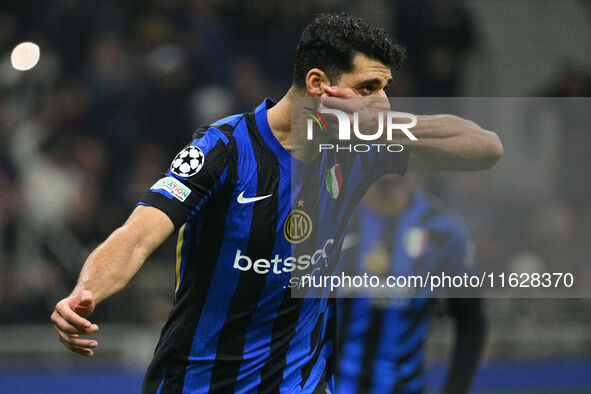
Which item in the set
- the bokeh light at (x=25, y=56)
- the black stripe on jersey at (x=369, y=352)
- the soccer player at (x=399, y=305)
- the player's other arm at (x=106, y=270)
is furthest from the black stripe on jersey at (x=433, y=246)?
the bokeh light at (x=25, y=56)

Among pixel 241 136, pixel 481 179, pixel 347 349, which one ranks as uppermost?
pixel 481 179

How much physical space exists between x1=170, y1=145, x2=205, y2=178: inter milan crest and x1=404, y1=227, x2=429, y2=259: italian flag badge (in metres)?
1.80

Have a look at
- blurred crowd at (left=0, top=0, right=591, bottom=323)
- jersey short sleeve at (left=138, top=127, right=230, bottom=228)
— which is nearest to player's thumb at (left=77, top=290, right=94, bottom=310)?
jersey short sleeve at (left=138, top=127, right=230, bottom=228)

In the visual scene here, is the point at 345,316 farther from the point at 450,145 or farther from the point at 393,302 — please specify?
the point at 450,145

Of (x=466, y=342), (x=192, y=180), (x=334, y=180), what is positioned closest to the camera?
(x=192, y=180)

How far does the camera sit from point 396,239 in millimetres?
4340

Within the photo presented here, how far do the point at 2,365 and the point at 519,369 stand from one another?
437cm

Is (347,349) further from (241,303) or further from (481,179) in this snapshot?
(481,179)

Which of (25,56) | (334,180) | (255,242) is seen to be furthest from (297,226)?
(25,56)

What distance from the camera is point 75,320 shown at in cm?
229

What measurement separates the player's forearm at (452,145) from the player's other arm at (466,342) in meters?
0.93

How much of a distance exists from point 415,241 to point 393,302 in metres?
0.35

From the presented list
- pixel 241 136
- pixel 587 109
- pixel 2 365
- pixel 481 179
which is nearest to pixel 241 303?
pixel 241 136

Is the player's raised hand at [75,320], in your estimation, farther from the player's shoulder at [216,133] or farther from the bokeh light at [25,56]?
the bokeh light at [25,56]
